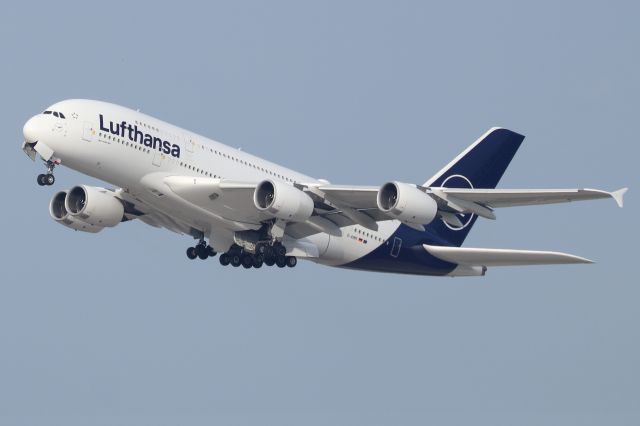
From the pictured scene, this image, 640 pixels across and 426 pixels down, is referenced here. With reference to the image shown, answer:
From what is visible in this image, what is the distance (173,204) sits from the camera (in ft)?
153

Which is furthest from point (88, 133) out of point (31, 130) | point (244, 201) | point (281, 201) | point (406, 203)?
point (406, 203)

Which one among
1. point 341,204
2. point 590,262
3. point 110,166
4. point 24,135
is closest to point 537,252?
point 590,262

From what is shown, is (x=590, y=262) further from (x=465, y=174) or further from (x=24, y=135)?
(x=24, y=135)

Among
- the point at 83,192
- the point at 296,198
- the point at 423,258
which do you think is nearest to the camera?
the point at 296,198

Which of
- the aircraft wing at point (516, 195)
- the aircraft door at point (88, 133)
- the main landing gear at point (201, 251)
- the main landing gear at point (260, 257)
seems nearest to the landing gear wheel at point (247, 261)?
the main landing gear at point (260, 257)

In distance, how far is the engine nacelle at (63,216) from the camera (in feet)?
163

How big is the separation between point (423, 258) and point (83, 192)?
13.2m

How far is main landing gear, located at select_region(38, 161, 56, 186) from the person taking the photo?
44.9 m

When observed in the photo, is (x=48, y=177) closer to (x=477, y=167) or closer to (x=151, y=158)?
(x=151, y=158)

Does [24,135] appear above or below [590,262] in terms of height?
above

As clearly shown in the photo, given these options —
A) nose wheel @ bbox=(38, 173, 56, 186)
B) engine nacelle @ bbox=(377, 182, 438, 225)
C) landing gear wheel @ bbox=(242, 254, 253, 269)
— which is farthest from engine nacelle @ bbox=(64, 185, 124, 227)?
engine nacelle @ bbox=(377, 182, 438, 225)

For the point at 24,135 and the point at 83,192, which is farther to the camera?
the point at 83,192

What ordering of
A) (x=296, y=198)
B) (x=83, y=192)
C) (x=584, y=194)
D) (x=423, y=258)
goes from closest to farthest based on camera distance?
(x=584, y=194) → (x=296, y=198) → (x=83, y=192) → (x=423, y=258)

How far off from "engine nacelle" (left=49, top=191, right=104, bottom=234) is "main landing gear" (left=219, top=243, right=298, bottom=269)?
4.83m
